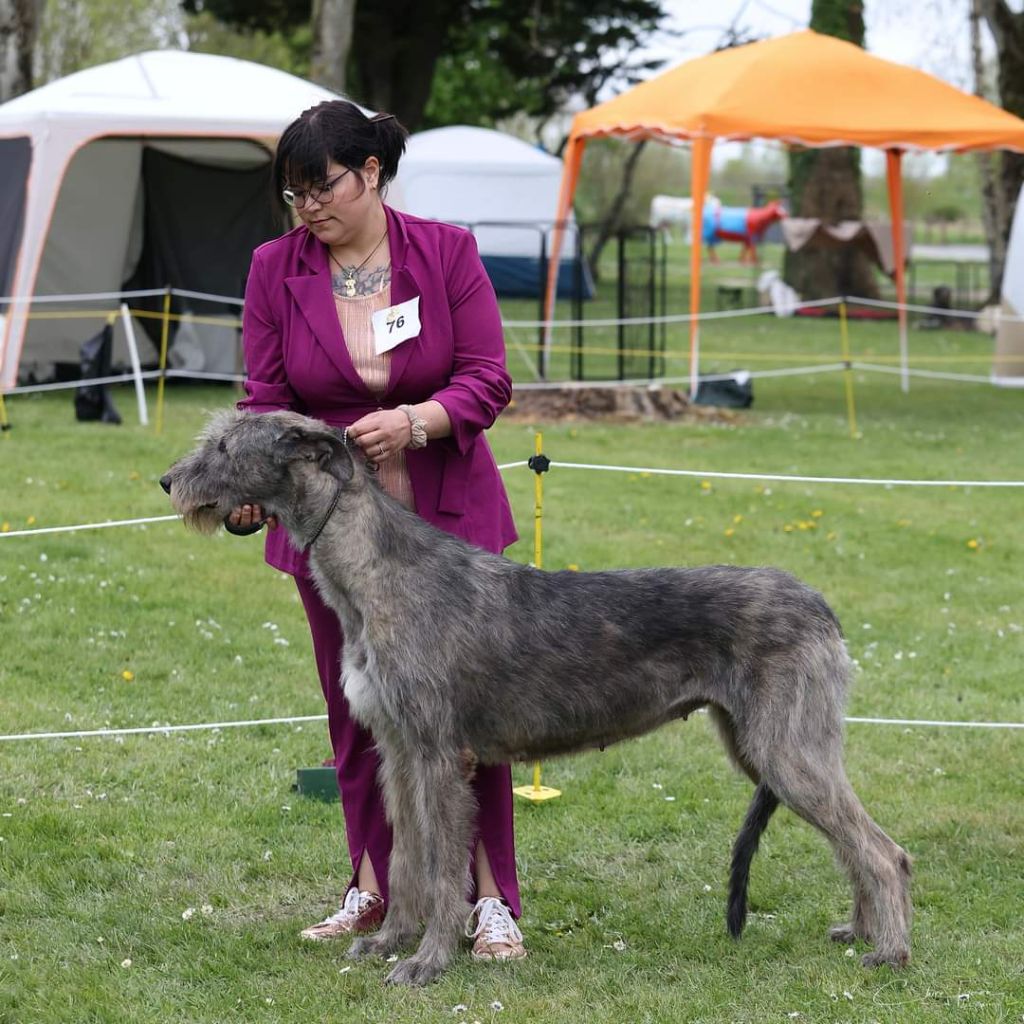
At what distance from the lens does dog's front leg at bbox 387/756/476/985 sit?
4.04 meters

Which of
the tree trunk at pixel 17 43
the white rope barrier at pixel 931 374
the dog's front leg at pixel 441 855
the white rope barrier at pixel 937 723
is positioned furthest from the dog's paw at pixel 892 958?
the tree trunk at pixel 17 43

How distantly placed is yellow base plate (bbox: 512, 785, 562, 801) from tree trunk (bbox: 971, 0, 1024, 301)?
16974mm

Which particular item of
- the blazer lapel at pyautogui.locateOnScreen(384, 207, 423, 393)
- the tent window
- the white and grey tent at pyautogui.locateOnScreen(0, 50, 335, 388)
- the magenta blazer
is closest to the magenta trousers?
the magenta blazer

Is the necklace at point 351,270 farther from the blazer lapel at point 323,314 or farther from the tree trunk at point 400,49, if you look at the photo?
the tree trunk at point 400,49

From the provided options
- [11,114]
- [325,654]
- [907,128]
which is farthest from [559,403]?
[325,654]

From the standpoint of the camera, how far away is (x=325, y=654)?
4.37 m

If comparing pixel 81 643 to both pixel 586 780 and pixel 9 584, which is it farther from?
pixel 586 780

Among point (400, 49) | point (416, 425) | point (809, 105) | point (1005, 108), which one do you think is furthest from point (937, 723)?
point (400, 49)

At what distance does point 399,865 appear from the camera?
429 centimetres

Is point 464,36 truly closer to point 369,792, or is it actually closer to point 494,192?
point 494,192

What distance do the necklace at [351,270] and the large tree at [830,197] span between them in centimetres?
2582

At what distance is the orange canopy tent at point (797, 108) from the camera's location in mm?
15812

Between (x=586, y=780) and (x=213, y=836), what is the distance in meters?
1.54

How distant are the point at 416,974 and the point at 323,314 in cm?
189
